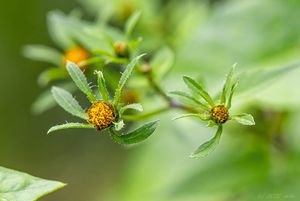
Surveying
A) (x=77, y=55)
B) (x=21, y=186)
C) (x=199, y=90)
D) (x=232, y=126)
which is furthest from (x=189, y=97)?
(x=232, y=126)

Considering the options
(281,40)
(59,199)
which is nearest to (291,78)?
(281,40)

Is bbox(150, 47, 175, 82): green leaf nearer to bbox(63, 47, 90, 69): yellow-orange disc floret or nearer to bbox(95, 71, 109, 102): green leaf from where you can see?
bbox(63, 47, 90, 69): yellow-orange disc floret

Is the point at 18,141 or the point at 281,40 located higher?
the point at 18,141

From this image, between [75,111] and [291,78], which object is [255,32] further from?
[75,111]

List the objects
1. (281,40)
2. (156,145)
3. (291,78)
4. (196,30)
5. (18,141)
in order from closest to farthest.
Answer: (291,78) → (281,40) → (196,30) → (156,145) → (18,141)

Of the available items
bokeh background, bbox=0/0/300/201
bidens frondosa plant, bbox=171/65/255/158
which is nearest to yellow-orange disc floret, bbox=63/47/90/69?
bokeh background, bbox=0/0/300/201
